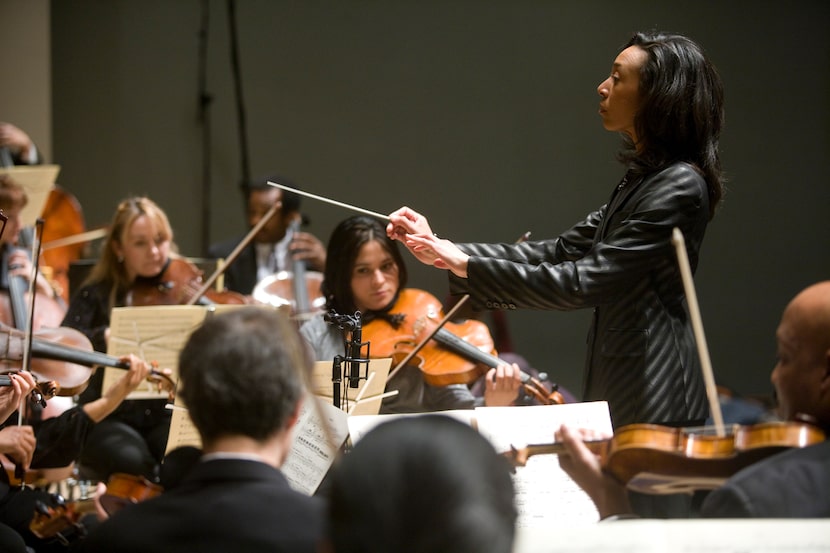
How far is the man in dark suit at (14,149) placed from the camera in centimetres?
453

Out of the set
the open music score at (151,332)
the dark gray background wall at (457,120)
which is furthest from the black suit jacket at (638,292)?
the dark gray background wall at (457,120)

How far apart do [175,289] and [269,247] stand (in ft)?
3.13

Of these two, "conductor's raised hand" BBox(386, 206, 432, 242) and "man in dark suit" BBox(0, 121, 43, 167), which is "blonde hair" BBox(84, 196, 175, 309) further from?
"conductor's raised hand" BBox(386, 206, 432, 242)

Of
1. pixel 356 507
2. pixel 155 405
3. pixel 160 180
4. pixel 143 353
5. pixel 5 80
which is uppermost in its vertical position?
pixel 5 80

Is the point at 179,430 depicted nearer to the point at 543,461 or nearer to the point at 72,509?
the point at 72,509

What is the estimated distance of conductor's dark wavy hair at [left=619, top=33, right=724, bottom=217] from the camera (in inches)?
85.0

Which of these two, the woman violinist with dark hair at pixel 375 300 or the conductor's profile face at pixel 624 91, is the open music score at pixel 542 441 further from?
the woman violinist with dark hair at pixel 375 300

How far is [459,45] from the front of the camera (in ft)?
17.2

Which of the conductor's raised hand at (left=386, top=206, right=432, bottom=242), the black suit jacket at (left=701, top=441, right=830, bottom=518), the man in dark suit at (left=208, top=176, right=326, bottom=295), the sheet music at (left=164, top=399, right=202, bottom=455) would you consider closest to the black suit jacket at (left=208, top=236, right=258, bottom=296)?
the man in dark suit at (left=208, top=176, right=326, bottom=295)

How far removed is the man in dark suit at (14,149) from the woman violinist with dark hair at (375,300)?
205 cm

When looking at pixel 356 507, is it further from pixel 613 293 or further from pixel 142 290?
pixel 142 290

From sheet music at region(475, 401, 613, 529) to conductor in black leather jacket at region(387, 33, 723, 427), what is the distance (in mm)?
252

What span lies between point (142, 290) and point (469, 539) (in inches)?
121

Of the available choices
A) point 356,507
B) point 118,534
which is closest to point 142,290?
point 118,534
